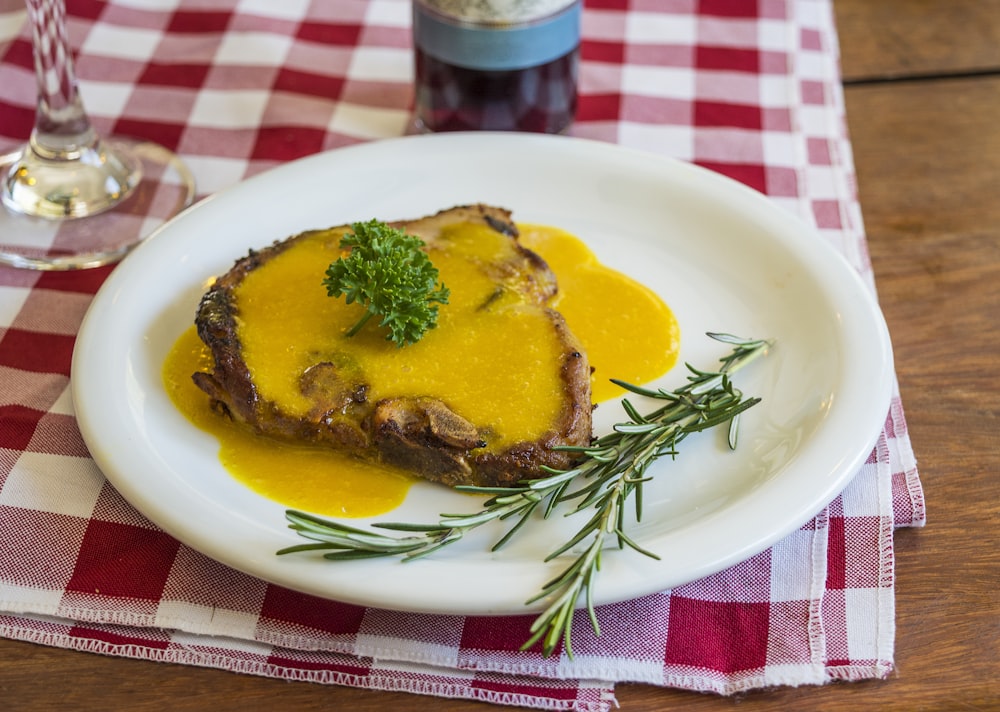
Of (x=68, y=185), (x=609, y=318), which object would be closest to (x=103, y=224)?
(x=68, y=185)

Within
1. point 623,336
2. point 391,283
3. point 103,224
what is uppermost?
point 391,283

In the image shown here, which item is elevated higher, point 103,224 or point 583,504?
point 583,504

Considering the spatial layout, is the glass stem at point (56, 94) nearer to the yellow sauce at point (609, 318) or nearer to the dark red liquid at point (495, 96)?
the dark red liquid at point (495, 96)

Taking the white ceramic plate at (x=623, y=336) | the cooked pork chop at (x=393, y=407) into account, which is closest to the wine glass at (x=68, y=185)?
the white ceramic plate at (x=623, y=336)

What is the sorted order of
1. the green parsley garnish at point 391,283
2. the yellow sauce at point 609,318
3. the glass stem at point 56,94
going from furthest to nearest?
the glass stem at point 56,94, the yellow sauce at point 609,318, the green parsley garnish at point 391,283

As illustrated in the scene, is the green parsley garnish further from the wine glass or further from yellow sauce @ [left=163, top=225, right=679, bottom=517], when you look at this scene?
the wine glass

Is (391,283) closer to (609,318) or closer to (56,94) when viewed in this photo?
(609,318)

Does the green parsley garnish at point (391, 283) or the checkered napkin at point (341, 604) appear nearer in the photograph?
the checkered napkin at point (341, 604)

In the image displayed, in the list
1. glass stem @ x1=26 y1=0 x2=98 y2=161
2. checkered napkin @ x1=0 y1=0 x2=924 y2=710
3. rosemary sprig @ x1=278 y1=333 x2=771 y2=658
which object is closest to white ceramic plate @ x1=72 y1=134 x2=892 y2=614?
rosemary sprig @ x1=278 y1=333 x2=771 y2=658
